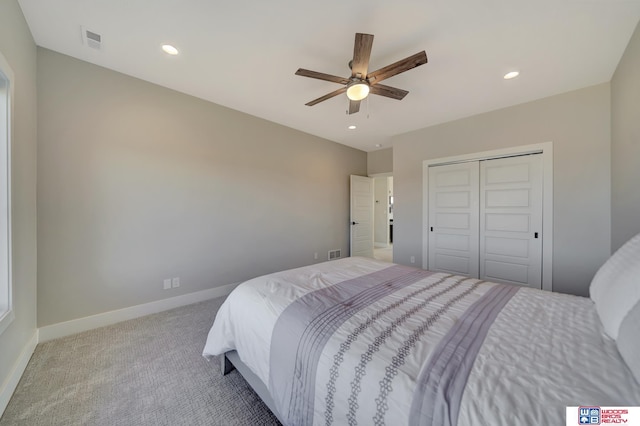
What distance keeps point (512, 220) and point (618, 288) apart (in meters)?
2.50

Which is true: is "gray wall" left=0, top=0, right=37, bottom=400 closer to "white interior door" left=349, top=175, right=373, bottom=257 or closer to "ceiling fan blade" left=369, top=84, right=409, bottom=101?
"ceiling fan blade" left=369, top=84, right=409, bottom=101

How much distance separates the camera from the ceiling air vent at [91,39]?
1919 mm

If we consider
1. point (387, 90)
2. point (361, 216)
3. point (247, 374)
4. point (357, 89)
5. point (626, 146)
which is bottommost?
point (247, 374)

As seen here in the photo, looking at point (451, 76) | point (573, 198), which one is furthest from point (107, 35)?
point (573, 198)

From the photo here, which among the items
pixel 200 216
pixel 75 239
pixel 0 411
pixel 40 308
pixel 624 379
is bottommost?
pixel 0 411

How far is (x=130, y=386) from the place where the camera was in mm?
1609

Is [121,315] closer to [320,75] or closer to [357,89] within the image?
[320,75]

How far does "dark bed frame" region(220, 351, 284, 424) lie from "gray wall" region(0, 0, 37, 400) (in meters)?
1.28

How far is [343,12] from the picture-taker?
1.67 meters

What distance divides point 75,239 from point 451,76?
13.5 ft

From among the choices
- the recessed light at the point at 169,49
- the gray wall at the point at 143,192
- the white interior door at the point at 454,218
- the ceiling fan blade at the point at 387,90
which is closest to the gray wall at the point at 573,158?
the white interior door at the point at 454,218

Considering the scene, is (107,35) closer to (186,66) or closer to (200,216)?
(186,66)

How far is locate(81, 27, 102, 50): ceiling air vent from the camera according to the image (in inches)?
75.6

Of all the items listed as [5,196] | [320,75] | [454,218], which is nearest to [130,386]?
[5,196]
